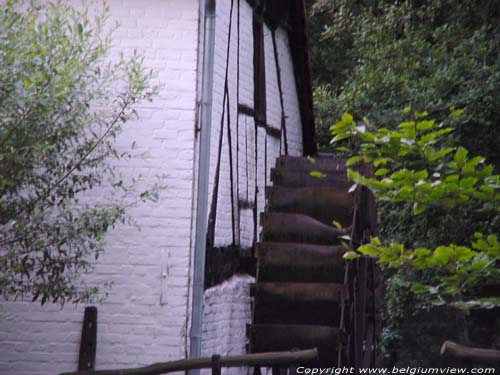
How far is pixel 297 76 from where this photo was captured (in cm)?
1173

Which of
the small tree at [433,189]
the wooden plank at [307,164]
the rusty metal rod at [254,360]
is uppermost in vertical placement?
the wooden plank at [307,164]

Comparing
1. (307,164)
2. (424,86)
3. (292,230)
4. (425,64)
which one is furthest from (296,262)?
(425,64)

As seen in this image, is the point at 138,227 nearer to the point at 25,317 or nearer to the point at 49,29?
the point at 25,317

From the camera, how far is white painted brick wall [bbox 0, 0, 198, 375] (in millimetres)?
7301

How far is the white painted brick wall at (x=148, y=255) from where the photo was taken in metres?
7.30

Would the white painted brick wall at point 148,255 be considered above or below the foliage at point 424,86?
below

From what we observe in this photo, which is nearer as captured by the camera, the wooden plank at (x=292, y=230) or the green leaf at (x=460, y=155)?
the green leaf at (x=460, y=155)

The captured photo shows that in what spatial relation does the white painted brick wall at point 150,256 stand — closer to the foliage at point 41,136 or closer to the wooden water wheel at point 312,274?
the wooden water wheel at point 312,274

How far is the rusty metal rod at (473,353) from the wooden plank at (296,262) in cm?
481

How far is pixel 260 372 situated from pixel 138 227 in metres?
2.41

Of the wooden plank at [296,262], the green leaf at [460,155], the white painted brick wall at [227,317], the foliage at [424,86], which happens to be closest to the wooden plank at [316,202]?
the wooden plank at [296,262]

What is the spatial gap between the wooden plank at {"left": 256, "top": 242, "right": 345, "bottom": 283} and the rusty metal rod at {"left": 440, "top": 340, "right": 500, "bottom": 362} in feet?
15.8

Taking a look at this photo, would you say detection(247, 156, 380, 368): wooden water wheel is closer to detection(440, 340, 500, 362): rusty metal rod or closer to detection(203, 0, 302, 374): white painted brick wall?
detection(203, 0, 302, 374): white painted brick wall

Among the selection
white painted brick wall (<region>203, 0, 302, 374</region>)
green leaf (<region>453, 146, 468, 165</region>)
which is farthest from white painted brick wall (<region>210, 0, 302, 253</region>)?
green leaf (<region>453, 146, 468, 165</region>)
